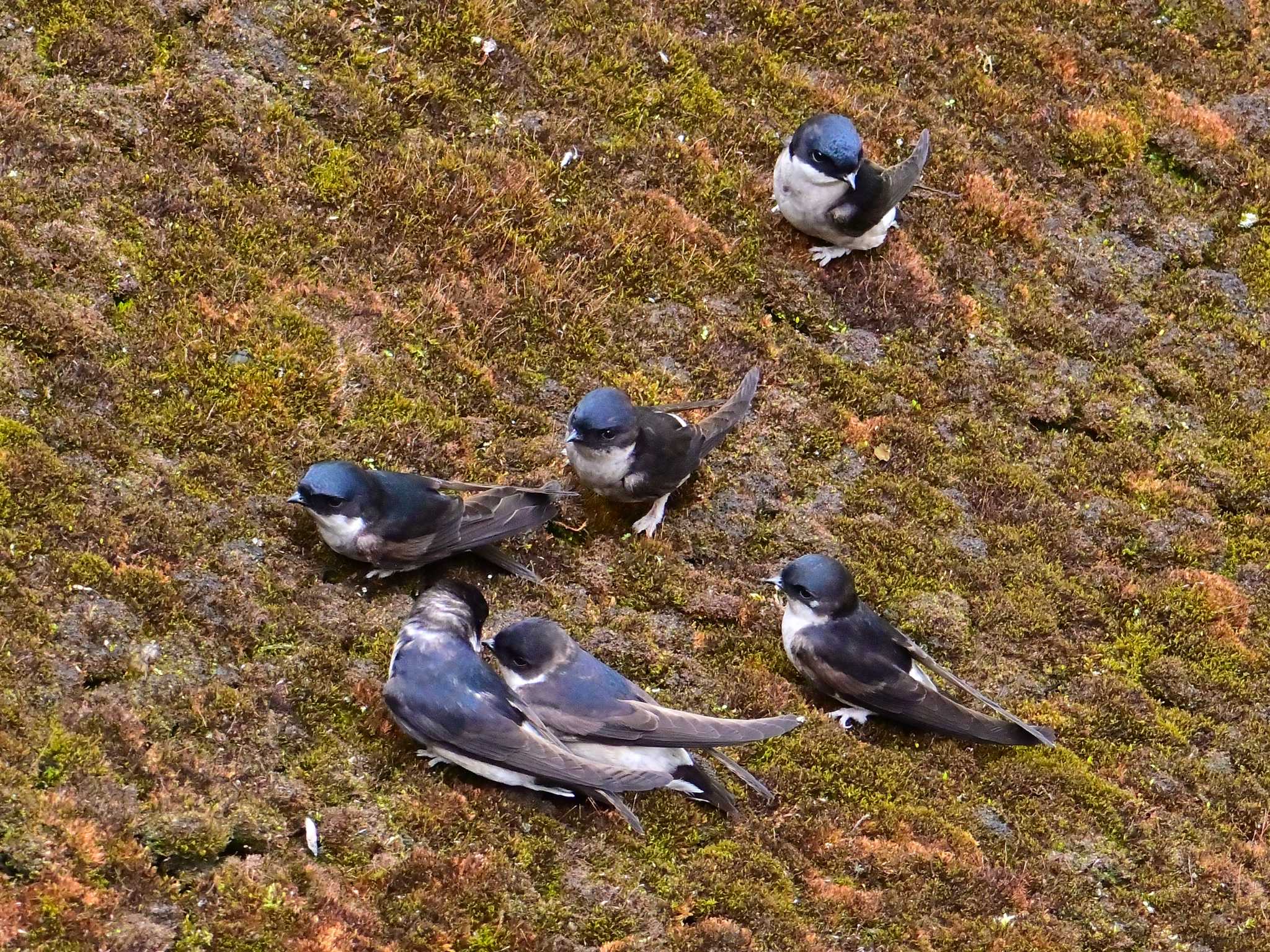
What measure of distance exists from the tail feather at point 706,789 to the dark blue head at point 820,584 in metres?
1.60

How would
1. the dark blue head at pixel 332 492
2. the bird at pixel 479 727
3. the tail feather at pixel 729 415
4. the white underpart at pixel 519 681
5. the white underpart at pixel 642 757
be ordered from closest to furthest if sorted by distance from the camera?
the bird at pixel 479 727 → the white underpart at pixel 642 757 → the white underpart at pixel 519 681 → the dark blue head at pixel 332 492 → the tail feather at pixel 729 415

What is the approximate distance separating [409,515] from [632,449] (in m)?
1.82

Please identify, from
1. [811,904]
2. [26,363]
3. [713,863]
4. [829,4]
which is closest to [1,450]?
[26,363]

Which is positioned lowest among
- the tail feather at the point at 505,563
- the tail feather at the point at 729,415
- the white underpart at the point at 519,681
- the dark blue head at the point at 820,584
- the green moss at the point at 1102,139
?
the tail feather at the point at 505,563

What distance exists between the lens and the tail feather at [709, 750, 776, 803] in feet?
25.7

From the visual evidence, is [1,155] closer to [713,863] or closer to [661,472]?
[661,472]

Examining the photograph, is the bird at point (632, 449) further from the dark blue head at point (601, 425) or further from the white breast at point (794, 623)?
the white breast at point (794, 623)

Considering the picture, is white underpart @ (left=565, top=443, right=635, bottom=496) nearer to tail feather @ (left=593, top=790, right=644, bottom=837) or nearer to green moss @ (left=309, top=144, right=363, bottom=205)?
tail feather @ (left=593, top=790, right=644, bottom=837)

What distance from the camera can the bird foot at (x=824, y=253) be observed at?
11727mm

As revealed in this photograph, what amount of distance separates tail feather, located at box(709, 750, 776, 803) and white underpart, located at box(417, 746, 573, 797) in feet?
3.71

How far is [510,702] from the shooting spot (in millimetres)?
7469

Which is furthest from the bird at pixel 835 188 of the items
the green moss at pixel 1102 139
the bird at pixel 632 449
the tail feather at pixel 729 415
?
the bird at pixel 632 449

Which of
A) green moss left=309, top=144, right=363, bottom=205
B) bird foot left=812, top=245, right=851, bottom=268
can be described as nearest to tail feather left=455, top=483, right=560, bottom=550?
green moss left=309, top=144, right=363, bottom=205

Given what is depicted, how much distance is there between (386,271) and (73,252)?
7.74 feet
